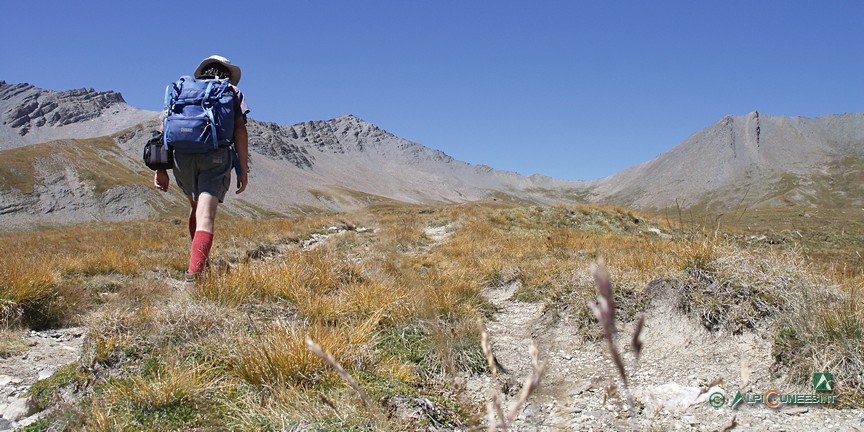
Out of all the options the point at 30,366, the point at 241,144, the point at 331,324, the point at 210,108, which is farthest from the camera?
the point at 241,144

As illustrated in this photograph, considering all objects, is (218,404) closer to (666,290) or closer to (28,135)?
(666,290)

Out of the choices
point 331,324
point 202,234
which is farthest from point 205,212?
point 331,324

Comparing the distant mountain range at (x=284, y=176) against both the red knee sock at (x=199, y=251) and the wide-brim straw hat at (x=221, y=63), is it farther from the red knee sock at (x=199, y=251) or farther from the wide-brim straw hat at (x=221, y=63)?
the red knee sock at (x=199, y=251)

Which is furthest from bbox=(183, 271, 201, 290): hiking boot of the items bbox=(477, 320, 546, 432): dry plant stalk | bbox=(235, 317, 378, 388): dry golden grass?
bbox=(477, 320, 546, 432): dry plant stalk

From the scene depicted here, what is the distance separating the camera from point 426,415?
2.60m

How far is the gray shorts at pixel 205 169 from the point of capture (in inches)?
187

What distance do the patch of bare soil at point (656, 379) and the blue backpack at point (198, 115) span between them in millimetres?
3386

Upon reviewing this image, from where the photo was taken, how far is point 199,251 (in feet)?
15.1

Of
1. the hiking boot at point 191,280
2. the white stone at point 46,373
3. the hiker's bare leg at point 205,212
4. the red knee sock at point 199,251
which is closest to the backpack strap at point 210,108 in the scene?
the hiker's bare leg at point 205,212

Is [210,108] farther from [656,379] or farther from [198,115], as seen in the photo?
[656,379]

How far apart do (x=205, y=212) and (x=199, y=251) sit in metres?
0.41

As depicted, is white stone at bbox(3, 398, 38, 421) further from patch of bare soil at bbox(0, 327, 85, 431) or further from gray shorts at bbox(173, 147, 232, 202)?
gray shorts at bbox(173, 147, 232, 202)

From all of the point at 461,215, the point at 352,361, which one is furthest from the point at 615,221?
the point at 352,361

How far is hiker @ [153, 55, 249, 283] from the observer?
4.63 meters
